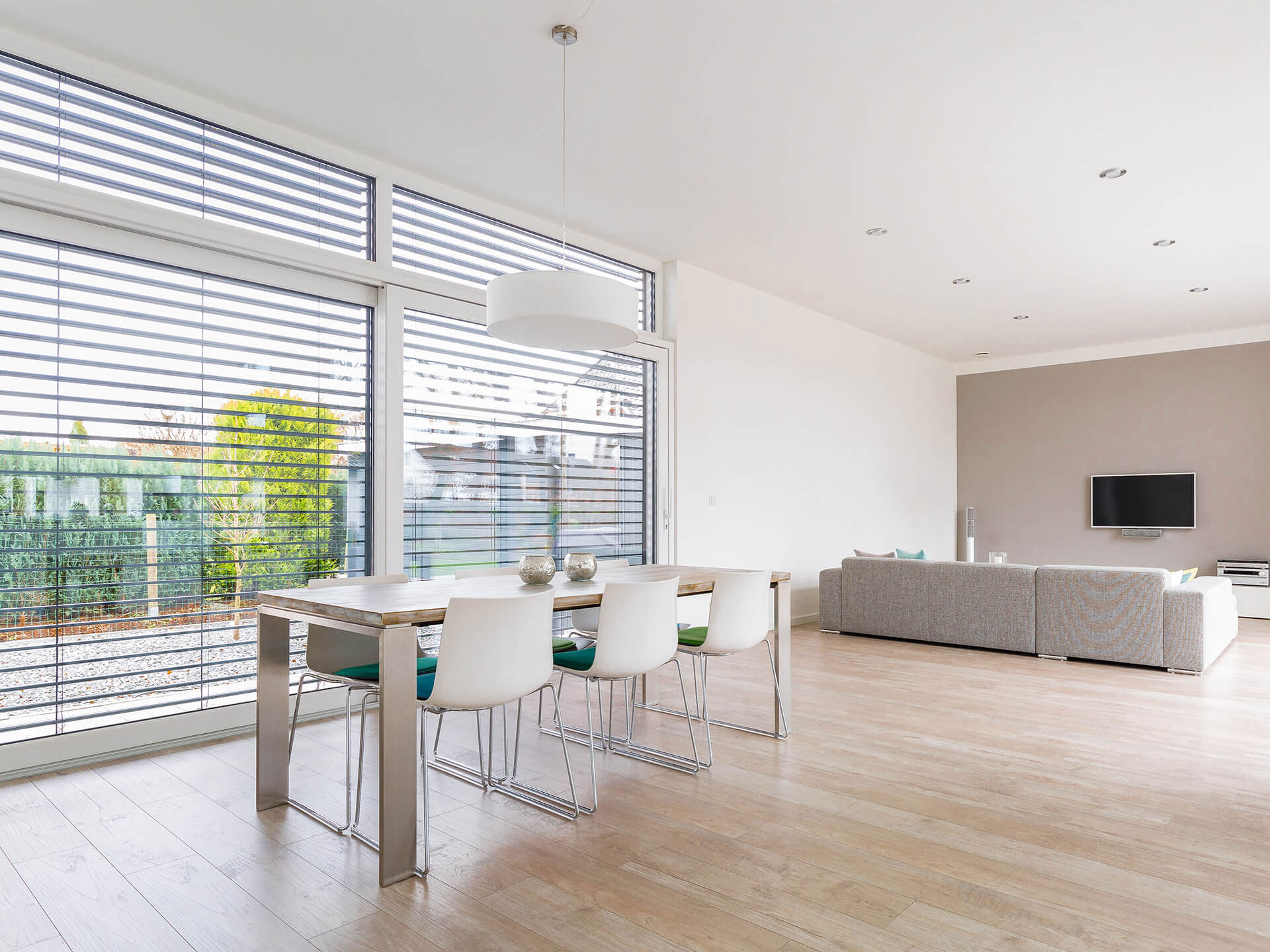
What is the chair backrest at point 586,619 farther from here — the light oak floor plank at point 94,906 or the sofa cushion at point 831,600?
the sofa cushion at point 831,600

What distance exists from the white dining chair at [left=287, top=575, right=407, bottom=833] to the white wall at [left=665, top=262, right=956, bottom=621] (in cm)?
318

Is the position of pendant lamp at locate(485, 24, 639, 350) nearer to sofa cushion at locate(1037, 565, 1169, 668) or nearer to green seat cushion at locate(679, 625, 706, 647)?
green seat cushion at locate(679, 625, 706, 647)

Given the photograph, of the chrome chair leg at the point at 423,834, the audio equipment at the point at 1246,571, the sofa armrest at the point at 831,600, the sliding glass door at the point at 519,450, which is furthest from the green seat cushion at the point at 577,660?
the audio equipment at the point at 1246,571

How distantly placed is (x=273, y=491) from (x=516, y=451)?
1.51 m

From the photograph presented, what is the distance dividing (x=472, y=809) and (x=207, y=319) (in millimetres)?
2551

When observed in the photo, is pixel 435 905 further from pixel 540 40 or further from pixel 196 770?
pixel 540 40

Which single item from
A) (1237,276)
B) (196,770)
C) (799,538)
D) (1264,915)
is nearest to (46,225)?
(196,770)

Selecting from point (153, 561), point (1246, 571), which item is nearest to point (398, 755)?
point (153, 561)

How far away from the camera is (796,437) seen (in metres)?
7.33

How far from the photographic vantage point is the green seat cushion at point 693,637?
3.52 meters

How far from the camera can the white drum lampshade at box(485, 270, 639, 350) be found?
296 cm

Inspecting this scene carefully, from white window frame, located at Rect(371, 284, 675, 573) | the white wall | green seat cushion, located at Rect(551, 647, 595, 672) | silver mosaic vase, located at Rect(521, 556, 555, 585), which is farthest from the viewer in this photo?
the white wall

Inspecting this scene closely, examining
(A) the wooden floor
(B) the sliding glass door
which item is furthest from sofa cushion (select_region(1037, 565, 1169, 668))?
(B) the sliding glass door

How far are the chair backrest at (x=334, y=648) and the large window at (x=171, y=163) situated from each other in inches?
76.3
